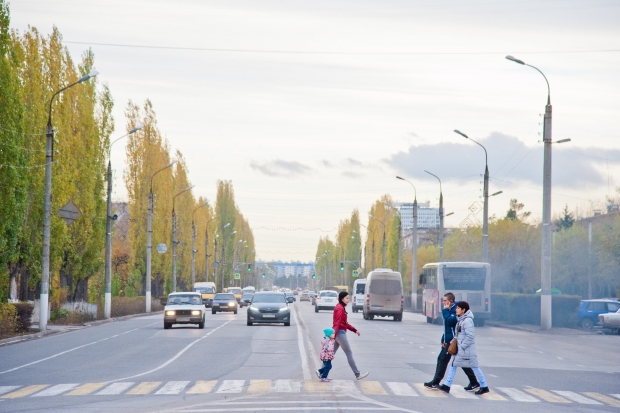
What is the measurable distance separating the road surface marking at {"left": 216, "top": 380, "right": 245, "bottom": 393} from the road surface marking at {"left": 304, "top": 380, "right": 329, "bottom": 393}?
48.9 inches

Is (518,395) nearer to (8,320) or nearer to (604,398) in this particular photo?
(604,398)

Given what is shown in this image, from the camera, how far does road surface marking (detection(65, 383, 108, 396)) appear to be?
16609 millimetres

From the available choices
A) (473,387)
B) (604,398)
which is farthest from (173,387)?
(604,398)

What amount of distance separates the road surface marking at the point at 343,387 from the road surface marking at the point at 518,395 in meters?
2.77

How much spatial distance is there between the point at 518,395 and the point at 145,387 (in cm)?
687

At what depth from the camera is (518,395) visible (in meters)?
16.8

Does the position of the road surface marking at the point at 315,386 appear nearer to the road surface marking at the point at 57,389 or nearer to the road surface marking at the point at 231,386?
the road surface marking at the point at 231,386

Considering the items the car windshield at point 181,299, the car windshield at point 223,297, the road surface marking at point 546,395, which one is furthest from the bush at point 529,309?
the road surface marking at point 546,395

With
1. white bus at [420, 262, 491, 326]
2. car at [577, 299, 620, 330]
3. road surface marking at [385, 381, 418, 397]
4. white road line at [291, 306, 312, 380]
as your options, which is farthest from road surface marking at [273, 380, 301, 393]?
car at [577, 299, 620, 330]

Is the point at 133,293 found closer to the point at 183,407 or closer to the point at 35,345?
the point at 35,345

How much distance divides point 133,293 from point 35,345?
50169 mm

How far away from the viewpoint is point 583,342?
35.2 m

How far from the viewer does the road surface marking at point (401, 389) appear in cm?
1648

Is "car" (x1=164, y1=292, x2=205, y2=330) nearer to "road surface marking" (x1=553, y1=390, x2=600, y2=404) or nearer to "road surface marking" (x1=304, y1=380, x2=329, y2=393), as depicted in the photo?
"road surface marking" (x1=304, y1=380, x2=329, y2=393)
